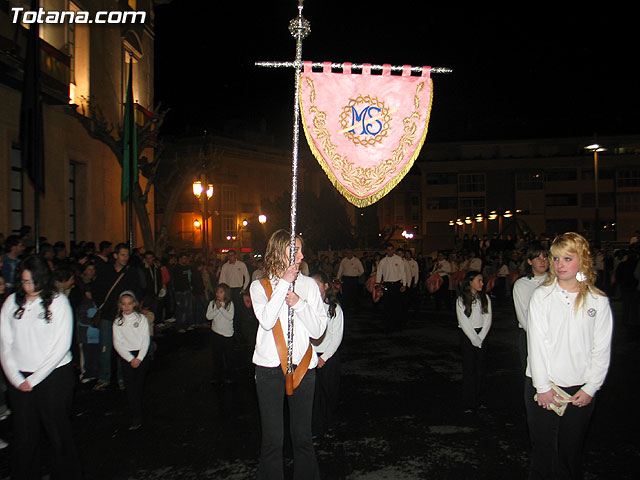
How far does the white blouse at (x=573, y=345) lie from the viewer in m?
3.67

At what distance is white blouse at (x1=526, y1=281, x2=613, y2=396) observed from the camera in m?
3.67

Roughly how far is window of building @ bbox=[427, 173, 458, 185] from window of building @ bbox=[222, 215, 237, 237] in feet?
66.8

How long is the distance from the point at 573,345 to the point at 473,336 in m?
2.99

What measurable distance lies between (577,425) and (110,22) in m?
18.0

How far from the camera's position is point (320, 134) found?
5211mm

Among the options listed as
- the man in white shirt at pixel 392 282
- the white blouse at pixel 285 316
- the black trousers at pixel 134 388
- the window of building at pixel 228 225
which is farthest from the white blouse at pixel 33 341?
the window of building at pixel 228 225

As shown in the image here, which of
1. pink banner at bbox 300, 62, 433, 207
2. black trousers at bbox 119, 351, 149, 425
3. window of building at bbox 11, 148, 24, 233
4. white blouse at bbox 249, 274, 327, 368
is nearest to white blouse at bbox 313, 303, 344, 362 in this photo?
pink banner at bbox 300, 62, 433, 207

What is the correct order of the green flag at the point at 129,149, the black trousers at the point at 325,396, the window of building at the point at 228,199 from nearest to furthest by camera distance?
the black trousers at the point at 325,396, the green flag at the point at 129,149, the window of building at the point at 228,199

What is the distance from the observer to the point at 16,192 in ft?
42.4

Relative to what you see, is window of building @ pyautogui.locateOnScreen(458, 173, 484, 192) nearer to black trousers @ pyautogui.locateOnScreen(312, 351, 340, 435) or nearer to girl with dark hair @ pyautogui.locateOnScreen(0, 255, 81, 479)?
black trousers @ pyautogui.locateOnScreen(312, 351, 340, 435)

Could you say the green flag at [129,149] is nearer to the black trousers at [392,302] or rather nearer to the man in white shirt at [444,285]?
the black trousers at [392,302]

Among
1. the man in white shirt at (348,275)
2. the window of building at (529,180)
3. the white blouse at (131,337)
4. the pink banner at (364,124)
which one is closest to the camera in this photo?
the pink banner at (364,124)

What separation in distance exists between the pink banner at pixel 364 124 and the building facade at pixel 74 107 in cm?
857

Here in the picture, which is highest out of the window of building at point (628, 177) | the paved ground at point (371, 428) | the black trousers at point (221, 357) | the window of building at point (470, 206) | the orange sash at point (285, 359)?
the window of building at point (628, 177)
